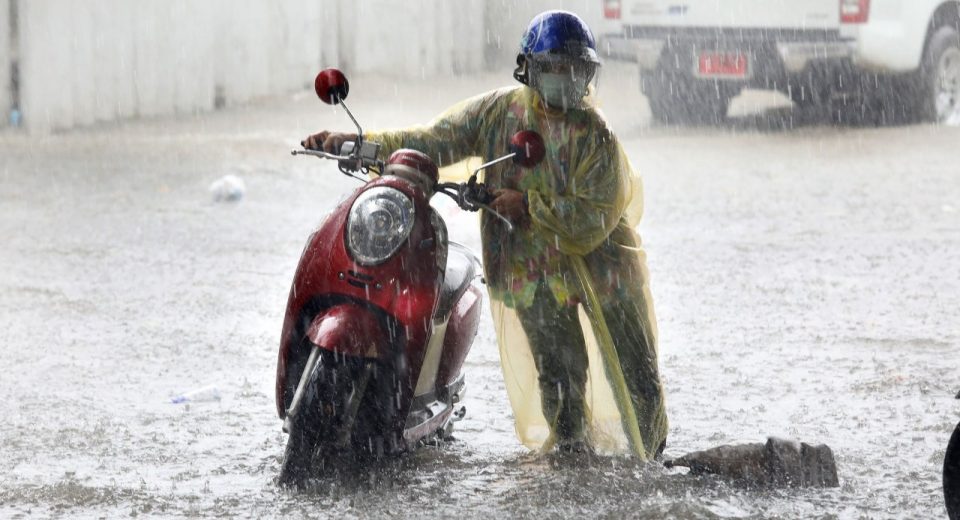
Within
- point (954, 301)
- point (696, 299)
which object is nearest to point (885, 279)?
point (954, 301)

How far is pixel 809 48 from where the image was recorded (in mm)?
13039

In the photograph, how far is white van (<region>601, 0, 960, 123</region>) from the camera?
42.8 feet

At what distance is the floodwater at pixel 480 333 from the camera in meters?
4.49

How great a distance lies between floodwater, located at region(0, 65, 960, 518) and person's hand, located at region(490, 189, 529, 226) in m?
0.83

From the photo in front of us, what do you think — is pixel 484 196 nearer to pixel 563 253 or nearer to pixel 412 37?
pixel 563 253

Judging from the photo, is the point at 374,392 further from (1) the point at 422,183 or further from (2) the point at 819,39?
(2) the point at 819,39

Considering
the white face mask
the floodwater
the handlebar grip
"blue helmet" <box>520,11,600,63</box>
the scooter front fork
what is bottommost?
the floodwater

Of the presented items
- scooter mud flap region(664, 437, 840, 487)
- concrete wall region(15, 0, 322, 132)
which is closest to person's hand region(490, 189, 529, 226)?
scooter mud flap region(664, 437, 840, 487)

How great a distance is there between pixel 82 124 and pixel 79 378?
761 cm

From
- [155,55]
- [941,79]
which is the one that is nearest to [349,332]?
[155,55]

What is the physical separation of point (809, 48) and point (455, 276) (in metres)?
9.04

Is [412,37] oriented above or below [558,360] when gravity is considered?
above

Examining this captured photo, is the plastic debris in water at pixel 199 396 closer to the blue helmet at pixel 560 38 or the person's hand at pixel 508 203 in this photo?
the person's hand at pixel 508 203

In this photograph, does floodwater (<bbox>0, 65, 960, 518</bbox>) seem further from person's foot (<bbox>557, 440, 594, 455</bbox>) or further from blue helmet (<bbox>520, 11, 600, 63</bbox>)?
blue helmet (<bbox>520, 11, 600, 63</bbox>)
